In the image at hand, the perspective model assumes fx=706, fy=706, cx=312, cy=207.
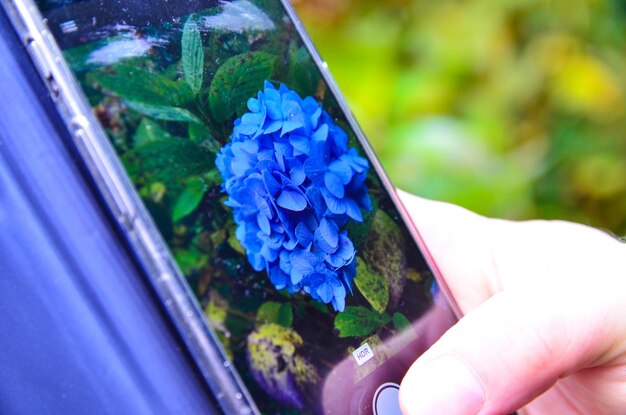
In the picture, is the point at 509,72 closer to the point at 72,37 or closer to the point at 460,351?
the point at 460,351

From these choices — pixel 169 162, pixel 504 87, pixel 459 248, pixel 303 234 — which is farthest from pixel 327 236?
pixel 504 87

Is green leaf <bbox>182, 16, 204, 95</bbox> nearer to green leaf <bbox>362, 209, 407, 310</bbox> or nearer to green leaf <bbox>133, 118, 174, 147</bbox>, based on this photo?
green leaf <bbox>133, 118, 174, 147</bbox>

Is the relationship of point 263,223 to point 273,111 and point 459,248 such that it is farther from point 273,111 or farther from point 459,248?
point 459,248

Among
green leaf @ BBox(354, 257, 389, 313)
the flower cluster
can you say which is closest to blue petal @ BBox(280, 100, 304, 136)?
the flower cluster

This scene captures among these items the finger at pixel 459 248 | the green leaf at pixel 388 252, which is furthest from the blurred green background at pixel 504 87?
the green leaf at pixel 388 252

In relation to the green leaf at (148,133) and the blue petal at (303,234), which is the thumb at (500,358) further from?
the green leaf at (148,133)

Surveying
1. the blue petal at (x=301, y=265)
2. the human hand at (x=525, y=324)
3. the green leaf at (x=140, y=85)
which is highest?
the green leaf at (x=140, y=85)
